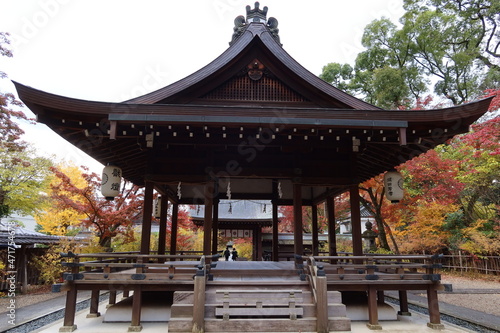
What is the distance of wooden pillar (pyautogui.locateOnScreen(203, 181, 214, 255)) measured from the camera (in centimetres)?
734

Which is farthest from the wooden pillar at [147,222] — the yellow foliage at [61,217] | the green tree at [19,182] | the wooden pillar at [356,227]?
the yellow foliage at [61,217]

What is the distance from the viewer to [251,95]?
8.27 metres

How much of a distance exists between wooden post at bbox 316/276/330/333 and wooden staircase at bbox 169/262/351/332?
3.8 inches

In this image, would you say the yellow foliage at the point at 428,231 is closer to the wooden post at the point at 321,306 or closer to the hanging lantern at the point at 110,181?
the wooden post at the point at 321,306

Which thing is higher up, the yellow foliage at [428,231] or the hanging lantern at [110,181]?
the hanging lantern at [110,181]

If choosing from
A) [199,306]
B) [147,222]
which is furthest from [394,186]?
[147,222]

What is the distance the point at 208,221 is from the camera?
7375 mm

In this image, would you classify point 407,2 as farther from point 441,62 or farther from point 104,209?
point 104,209

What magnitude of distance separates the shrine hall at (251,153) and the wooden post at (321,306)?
0.02 m

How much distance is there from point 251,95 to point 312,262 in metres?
4.64

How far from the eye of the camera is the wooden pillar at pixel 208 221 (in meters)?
7.34

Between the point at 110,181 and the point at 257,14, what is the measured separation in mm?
6625

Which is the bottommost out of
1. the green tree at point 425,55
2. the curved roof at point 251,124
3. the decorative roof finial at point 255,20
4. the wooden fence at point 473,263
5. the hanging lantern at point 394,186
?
the wooden fence at point 473,263

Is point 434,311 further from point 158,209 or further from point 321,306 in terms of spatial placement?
point 158,209
